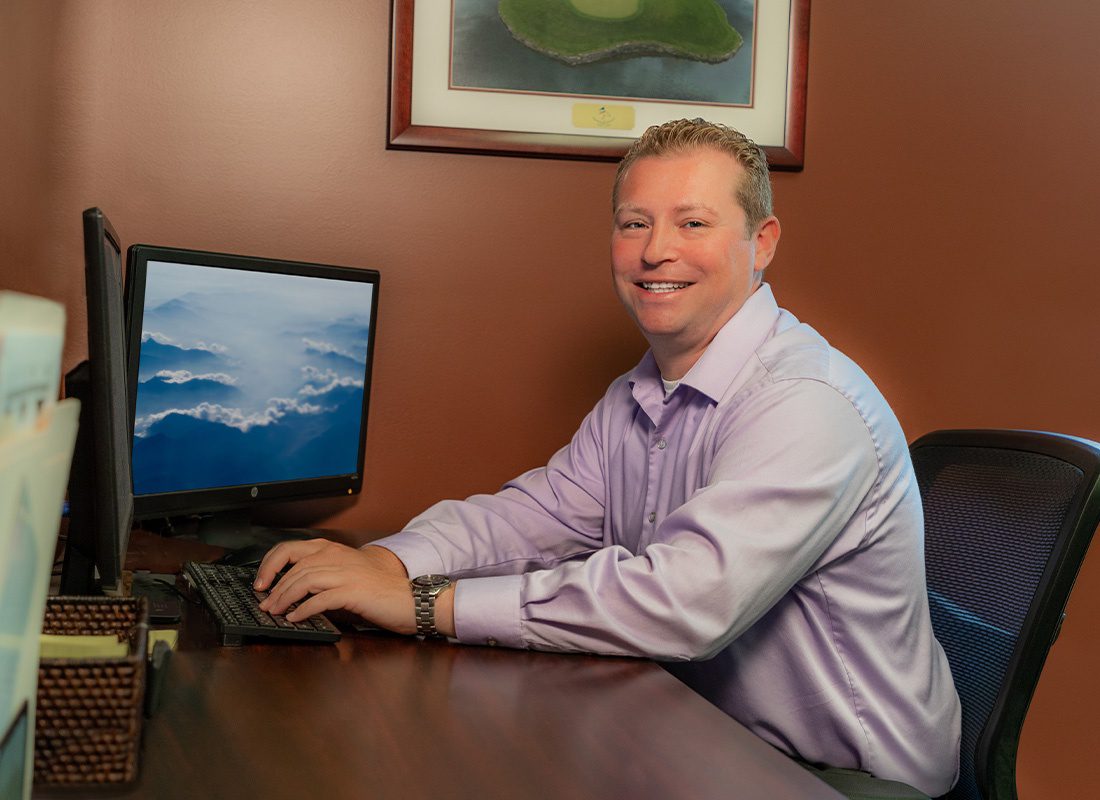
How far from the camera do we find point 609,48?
7.66 ft

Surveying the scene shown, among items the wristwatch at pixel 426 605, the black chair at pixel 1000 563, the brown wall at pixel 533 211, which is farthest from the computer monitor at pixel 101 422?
the black chair at pixel 1000 563

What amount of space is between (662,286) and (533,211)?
27.2 inches

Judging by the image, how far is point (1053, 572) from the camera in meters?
1.35

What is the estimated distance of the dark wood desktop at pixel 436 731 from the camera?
2.89ft

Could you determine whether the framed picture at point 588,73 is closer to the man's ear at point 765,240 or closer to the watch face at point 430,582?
the man's ear at point 765,240

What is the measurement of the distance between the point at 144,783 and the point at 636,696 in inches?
20.1

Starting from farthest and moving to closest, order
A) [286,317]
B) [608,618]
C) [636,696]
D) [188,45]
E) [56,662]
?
[188,45] < [286,317] < [608,618] < [636,696] < [56,662]

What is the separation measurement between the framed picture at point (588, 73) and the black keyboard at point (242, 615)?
1099 mm

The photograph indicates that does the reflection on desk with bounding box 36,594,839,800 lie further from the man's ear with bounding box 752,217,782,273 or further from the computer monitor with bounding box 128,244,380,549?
the man's ear with bounding box 752,217,782,273

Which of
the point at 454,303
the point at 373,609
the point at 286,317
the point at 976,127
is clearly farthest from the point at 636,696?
the point at 976,127

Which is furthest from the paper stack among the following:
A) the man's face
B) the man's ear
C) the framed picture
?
the framed picture

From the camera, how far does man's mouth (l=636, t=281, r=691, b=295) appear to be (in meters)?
1.72

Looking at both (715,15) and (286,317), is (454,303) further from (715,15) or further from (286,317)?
(715,15)

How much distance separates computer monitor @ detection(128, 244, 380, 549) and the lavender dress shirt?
454mm
